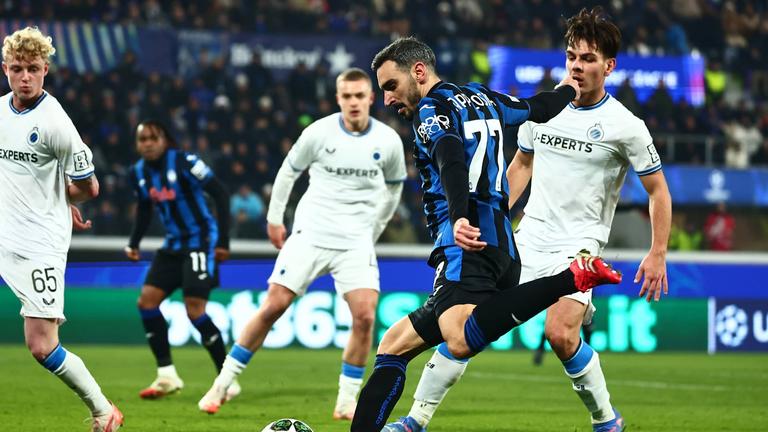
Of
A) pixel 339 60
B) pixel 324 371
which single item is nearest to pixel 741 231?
pixel 339 60

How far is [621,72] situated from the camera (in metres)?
25.6

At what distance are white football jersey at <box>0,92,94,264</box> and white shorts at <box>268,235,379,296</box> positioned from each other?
2.36m

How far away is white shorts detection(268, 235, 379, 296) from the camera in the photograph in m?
8.42

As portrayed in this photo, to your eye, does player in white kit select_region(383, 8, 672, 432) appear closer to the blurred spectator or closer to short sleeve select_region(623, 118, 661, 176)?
short sleeve select_region(623, 118, 661, 176)

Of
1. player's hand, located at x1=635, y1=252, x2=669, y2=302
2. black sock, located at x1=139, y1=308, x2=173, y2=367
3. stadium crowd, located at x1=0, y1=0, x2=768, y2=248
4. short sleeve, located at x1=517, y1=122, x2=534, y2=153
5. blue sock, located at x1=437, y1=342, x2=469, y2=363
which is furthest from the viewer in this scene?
stadium crowd, located at x1=0, y1=0, x2=768, y2=248

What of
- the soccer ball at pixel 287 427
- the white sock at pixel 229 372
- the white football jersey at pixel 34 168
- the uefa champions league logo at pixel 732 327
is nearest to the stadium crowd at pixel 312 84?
the uefa champions league logo at pixel 732 327

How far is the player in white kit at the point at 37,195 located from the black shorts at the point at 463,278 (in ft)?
6.29

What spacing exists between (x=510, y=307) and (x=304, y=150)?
347cm

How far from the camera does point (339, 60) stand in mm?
23906

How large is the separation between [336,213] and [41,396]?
2821 mm

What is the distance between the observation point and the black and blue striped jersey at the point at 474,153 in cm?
549

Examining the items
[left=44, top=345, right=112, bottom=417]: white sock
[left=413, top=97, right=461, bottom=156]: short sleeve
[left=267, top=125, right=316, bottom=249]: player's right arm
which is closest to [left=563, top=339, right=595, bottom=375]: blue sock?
[left=413, top=97, right=461, bottom=156]: short sleeve

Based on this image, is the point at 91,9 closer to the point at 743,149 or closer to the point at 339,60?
the point at 339,60

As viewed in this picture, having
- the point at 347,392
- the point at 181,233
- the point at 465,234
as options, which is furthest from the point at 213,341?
the point at 465,234
